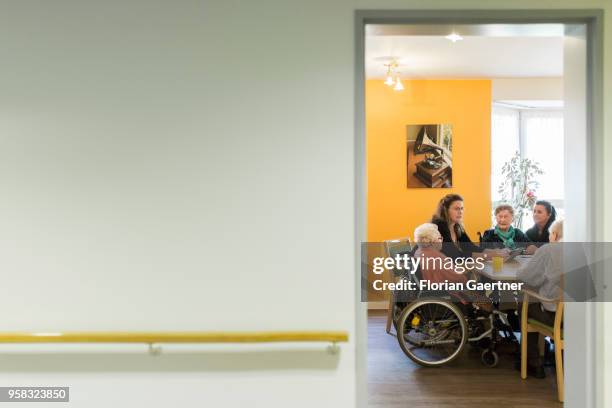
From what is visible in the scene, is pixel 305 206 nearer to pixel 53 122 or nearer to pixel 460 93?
pixel 53 122

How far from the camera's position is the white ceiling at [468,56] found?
5000 millimetres

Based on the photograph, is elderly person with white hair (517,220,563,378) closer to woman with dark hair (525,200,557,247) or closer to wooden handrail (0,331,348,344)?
woman with dark hair (525,200,557,247)

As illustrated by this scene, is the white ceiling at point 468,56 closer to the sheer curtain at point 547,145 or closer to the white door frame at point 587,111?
the sheer curtain at point 547,145

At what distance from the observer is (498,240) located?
18.5ft

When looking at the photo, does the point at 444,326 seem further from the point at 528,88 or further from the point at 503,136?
the point at 503,136

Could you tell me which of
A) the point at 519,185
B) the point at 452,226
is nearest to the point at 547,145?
the point at 519,185

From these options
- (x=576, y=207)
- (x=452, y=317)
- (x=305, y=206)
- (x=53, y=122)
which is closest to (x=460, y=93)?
(x=452, y=317)

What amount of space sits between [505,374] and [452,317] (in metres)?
0.55

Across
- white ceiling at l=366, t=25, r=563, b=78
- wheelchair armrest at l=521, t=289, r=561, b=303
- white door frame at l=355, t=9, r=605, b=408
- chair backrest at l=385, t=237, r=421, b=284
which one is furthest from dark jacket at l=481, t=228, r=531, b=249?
white door frame at l=355, t=9, r=605, b=408

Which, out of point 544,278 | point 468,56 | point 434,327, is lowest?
point 434,327

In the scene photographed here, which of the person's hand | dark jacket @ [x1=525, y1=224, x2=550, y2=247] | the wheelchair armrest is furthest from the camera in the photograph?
dark jacket @ [x1=525, y1=224, x2=550, y2=247]

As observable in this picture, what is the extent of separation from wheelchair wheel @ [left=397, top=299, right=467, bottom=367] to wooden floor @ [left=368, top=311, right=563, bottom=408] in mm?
118

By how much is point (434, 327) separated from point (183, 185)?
269 centimetres

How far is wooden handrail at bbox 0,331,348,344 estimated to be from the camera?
2334mm
